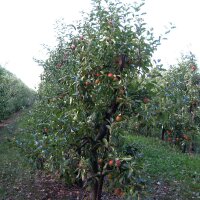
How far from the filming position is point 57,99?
4531 millimetres

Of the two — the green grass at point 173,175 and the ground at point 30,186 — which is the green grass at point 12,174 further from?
the green grass at point 173,175

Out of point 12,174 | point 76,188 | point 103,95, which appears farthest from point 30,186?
point 103,95

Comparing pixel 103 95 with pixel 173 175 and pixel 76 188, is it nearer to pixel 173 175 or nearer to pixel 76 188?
pixel 76 188

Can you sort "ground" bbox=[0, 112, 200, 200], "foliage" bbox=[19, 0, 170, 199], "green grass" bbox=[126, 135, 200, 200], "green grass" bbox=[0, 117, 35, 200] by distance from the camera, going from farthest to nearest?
"green grass" bbox=[0, 117, 35, 200] → "green grass" bbox=[126, 135, 200, 200] → "ground" bbox=[0, 112, 200, 200] → "foliage" bbox=[19, 0, 170, 199]

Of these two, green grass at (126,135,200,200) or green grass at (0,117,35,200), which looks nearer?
green grass at (126,135,200,200)

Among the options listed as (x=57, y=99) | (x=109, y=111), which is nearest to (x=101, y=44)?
(x=109, y=111)

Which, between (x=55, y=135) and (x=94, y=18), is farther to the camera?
(x=94, y=18)

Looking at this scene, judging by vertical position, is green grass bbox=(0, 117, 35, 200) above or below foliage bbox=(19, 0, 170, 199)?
below

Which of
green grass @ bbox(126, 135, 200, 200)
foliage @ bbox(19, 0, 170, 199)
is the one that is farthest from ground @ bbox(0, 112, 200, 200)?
foliage @ bbox(19, 0, 170, 199)

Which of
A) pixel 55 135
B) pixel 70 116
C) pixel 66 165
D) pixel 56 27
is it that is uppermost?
pixel 56 27

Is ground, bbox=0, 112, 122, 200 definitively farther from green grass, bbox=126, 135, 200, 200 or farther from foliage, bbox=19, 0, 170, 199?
foliage, bbox=19, 0, 170, 199

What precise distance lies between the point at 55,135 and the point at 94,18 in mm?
1524

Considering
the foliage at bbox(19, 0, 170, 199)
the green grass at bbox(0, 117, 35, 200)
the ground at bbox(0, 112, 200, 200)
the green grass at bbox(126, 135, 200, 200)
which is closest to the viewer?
the foliage at bbox(19, 0, 170, 199)

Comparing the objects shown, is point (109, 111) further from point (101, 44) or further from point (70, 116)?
point (101, 44)
